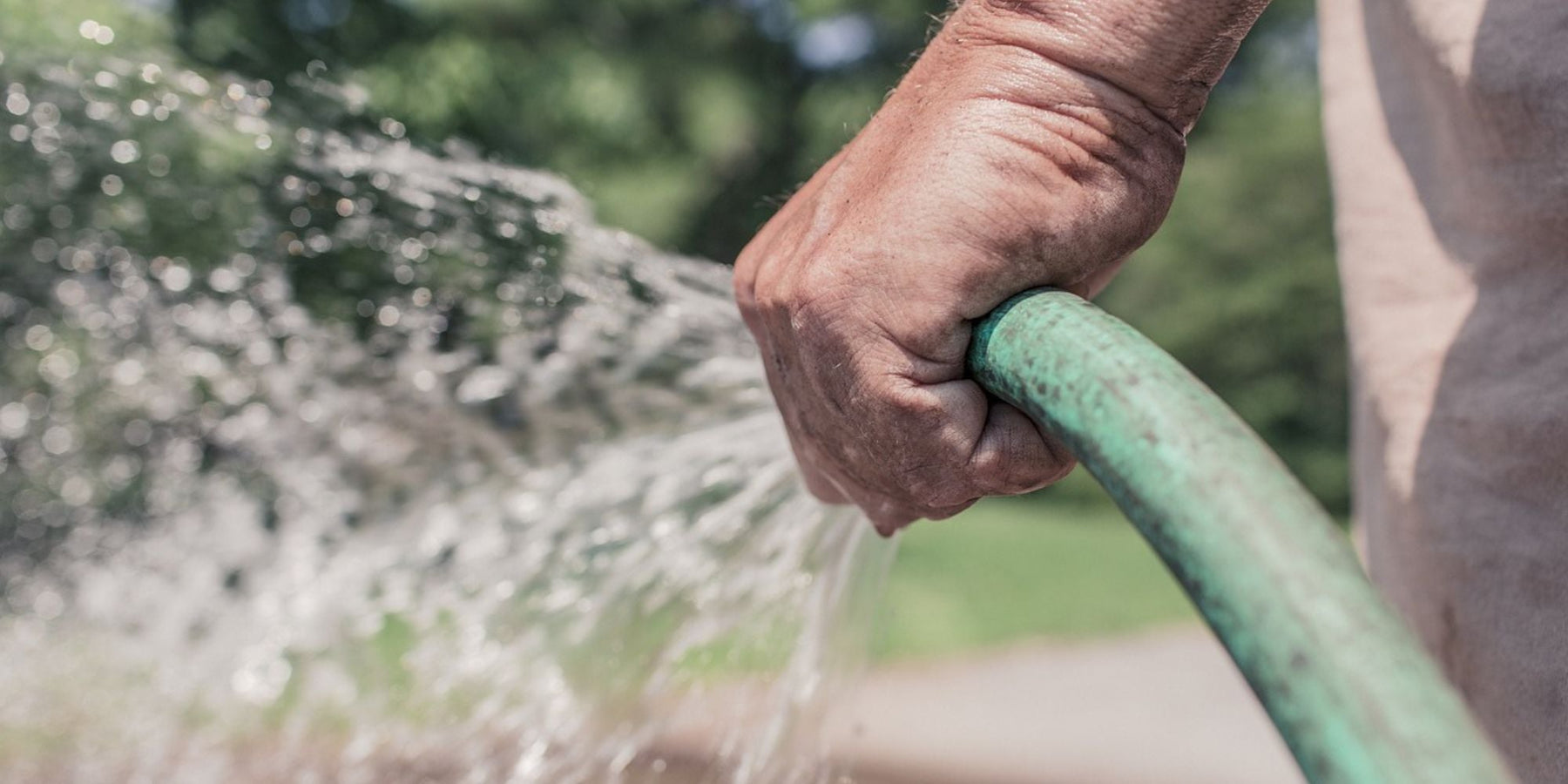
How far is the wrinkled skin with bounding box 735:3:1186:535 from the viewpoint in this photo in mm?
1142

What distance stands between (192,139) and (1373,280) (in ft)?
24.7

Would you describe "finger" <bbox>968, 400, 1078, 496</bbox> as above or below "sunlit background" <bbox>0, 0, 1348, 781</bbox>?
above

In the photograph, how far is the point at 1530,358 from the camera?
150cm

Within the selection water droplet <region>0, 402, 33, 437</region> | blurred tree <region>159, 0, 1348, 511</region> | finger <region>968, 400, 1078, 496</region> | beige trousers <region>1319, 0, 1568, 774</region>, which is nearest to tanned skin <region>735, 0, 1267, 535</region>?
finger <region>968, 400, 1078, 496</region>

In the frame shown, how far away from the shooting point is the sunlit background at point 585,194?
11.5 feet

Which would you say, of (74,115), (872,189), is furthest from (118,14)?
(872,189)

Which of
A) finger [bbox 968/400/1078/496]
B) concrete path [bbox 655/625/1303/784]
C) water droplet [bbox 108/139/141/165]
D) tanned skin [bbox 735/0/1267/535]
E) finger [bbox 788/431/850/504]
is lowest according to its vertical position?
concrete path [bbox 655/625/1303/784]

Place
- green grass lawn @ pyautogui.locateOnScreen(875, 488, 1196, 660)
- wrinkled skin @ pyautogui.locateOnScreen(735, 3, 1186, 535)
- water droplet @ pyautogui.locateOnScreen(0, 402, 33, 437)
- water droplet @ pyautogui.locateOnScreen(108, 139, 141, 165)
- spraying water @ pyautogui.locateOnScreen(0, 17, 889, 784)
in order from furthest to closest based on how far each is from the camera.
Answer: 1. water droplet @ pyautogui.locateOnScreen(0, 402, 33, 437)
2. green grass lawn @ pyautogui.locateOnScreen(875, 488, 1196, 660)
3. water droplet @ pyautogui.locateOnScreen(108, 139, 141, 165)
4. spraying water @ pyautogui.locateOnScreen(0, 17, 889, 784)
5. wrinkled skin @ pyautogui.locateOnScreen(735, 3, 1186, 535)

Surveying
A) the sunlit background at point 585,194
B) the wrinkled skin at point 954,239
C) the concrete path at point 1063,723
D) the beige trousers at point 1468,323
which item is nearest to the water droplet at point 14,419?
the sunlit background at point 585,194

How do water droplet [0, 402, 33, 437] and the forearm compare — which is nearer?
the forearm

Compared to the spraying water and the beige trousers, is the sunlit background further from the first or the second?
the beige trousers

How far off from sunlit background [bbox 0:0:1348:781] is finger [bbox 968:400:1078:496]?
Answer: 2.52 feet

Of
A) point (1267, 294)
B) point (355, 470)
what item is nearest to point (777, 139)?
point (1267, 294)

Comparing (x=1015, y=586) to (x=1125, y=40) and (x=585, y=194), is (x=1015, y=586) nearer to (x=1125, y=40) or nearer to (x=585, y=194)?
(x=585, y=194)
